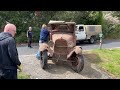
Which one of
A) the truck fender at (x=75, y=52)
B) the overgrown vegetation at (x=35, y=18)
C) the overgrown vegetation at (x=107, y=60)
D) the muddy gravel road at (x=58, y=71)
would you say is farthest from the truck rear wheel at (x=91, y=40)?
the truck fender at (x=75, y=52)

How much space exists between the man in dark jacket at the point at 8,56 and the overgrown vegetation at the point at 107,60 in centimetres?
594

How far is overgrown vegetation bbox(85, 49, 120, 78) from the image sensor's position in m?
9.68

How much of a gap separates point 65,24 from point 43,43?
119 centimetres

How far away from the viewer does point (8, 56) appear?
4039 mm

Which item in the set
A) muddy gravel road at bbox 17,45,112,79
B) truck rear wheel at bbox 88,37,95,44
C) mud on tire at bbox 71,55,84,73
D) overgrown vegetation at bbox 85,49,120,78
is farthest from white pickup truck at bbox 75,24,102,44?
mud on tire at bbox 71,55,84,73

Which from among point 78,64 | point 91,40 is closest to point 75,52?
point 78,64

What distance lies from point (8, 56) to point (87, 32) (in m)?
15.6

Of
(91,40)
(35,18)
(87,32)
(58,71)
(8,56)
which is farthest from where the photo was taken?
(35,18)

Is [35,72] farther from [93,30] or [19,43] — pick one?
[93,30]

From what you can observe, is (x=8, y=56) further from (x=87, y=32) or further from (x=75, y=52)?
(x=87, y=32)

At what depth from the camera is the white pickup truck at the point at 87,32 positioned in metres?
18.9

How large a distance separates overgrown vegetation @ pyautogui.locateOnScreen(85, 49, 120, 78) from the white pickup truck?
6753 mm

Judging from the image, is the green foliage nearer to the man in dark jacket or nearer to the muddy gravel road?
the muddy gravel road
